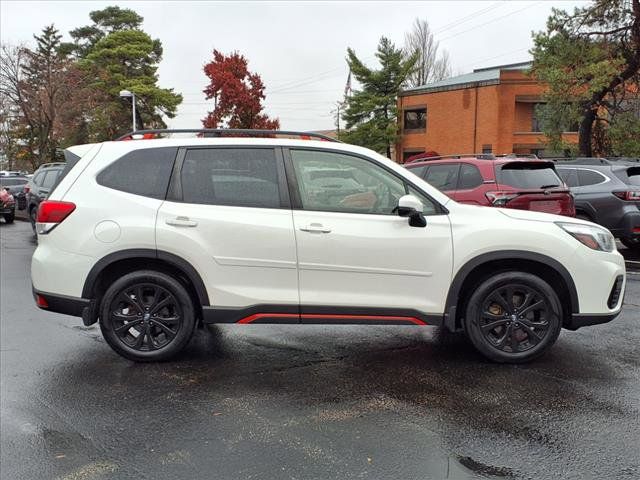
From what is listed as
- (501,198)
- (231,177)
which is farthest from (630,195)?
(231,177)

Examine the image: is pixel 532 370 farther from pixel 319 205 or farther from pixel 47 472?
pixel 47 472

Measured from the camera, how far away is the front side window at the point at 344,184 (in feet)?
14.3

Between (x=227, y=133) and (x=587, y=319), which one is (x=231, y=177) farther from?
(x=587, y=319)

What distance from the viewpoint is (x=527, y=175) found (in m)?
8.30

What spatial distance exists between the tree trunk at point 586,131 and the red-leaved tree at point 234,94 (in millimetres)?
27402

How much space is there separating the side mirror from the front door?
5cm

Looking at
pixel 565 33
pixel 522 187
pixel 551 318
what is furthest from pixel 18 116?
pixel 551 318

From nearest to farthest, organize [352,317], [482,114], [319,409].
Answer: [319,409], [352,317], [482,114]

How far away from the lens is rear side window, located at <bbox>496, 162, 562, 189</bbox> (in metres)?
8.27

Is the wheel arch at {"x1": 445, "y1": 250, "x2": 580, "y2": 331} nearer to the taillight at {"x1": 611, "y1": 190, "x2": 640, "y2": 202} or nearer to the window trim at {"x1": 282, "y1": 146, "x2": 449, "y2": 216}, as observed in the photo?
the window trim at {"x1": 282, "y1": 146, "x2": 449, "y2": 216}

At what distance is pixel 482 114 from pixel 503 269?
108ft

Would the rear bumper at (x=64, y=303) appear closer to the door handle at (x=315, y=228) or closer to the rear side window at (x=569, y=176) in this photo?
the door handle at (x=315, y=228)

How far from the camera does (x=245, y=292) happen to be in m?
4.33

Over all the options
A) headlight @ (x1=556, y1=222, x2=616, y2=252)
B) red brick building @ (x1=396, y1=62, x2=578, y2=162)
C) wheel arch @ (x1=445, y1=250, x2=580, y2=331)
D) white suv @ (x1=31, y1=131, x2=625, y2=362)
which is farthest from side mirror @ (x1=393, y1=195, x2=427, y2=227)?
red brick building @ (x1=396, y1=62, x2=578, y2=162)
